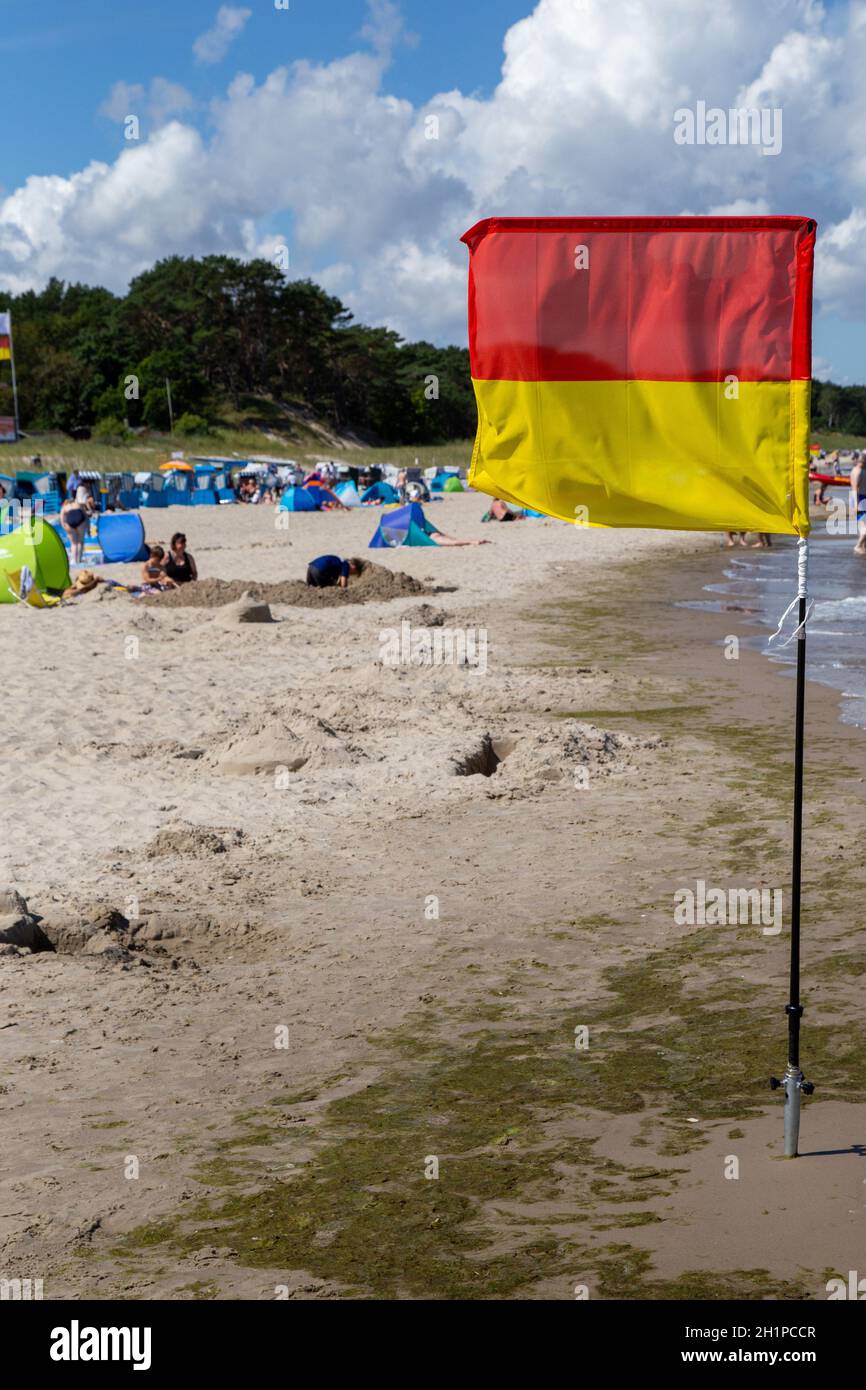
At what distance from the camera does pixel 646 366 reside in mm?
4551

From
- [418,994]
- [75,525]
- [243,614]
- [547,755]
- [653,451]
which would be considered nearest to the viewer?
[653,451]

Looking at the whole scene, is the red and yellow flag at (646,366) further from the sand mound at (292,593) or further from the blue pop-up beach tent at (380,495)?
the blue pop-up beach tent at (380,495)

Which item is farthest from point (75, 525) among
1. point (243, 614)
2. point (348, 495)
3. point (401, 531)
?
point (348, 495)

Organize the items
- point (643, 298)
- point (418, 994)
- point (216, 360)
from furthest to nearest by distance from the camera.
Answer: point (216, 360) < point (418, 994) < point (643, 298)

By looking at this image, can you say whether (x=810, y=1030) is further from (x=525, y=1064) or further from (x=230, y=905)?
(x=230, y=905)

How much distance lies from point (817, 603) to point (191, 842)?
1590cm

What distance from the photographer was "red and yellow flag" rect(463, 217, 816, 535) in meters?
4.47

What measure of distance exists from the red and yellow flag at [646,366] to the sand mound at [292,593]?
51.1ft

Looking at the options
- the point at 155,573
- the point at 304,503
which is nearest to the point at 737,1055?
the point at 155,573

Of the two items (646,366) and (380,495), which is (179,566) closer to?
(646,366)

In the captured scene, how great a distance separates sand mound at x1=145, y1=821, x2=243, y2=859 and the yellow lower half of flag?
4.48 metres

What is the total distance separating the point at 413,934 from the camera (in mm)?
7234

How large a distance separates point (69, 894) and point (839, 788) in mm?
5407

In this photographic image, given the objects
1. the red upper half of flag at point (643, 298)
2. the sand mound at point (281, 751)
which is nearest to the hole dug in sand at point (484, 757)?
the sand mound at point (281, 751)
